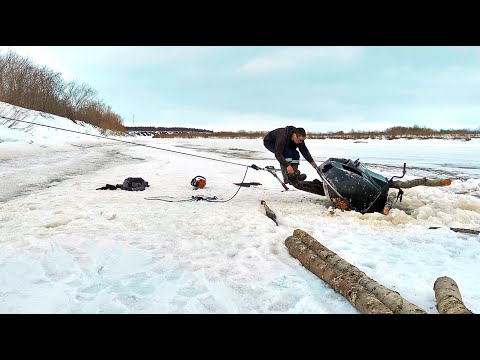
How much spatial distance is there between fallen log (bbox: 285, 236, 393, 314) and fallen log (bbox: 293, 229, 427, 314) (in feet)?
0.15

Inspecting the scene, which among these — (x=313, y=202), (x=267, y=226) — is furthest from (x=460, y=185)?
(x=267, y=226)

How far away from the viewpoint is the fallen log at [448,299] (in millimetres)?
2376

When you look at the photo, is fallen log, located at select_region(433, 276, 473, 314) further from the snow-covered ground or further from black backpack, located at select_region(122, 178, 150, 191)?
black backpack, located at select_region(122, 178, 150, 191)

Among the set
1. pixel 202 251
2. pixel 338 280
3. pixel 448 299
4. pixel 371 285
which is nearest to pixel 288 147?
pixel 202 251

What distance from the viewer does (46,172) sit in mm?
9914

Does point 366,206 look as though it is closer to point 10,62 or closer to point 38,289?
point 38,289

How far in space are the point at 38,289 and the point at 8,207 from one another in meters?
3.30

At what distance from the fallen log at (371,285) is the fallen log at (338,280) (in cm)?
5

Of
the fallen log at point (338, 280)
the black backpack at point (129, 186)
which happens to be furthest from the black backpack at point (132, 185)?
the fallen log at point (338, 280)

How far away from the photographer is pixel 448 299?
2543 millimetres

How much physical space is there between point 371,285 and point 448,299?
519 mm

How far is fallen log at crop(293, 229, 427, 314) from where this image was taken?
2430 millimetres

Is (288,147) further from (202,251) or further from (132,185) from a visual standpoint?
(202,251)
